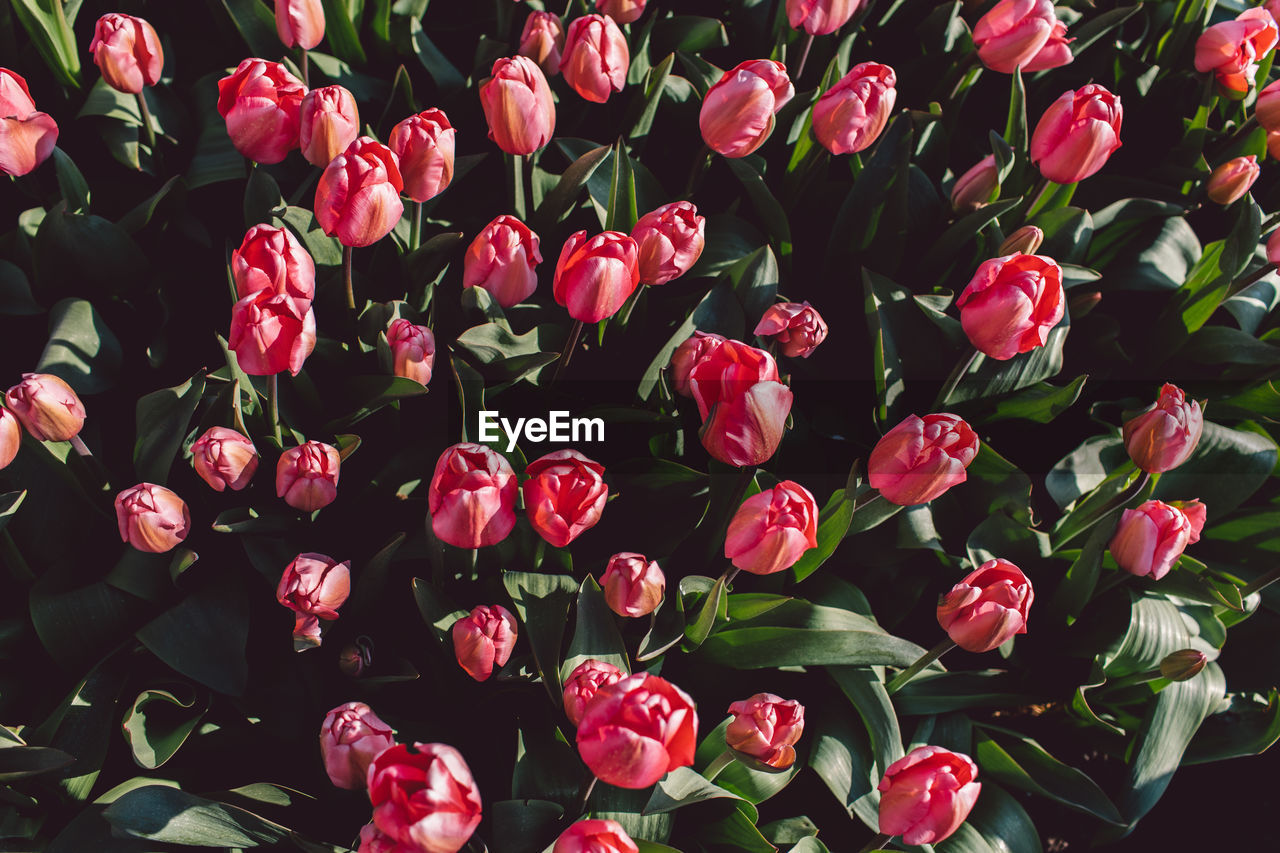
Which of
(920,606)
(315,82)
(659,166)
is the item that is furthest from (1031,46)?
(315,82)

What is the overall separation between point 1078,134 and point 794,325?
0.46 m

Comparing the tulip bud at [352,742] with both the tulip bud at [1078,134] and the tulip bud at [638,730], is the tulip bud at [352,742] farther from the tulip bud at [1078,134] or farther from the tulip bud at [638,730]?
the tulip bud at [1078,134]

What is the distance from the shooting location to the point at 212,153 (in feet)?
4.79

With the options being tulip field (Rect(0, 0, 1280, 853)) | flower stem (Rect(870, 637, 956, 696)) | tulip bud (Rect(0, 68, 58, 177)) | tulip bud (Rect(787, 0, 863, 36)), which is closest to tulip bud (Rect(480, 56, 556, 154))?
tulip field (Rect(0, 0, 1280, 853))

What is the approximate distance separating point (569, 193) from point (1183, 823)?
1430 millimetres

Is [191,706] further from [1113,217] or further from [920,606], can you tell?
[1113,217]

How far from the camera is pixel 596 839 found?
31.7 inches

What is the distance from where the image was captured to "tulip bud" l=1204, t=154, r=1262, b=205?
5.03ft

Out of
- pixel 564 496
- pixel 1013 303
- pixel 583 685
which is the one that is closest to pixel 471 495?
pixel 564 496

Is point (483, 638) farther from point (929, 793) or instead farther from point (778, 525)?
point (929, 793)

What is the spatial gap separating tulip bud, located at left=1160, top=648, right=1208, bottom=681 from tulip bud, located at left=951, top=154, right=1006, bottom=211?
70 centimetres

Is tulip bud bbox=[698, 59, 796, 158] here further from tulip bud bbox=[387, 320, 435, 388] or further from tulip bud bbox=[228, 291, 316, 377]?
tulip bud bbox=[228, 291, 316, 377]

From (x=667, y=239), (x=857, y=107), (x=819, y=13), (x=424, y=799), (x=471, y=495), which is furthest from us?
(x=819, y=13)

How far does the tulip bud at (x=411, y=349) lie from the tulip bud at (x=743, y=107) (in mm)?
461
